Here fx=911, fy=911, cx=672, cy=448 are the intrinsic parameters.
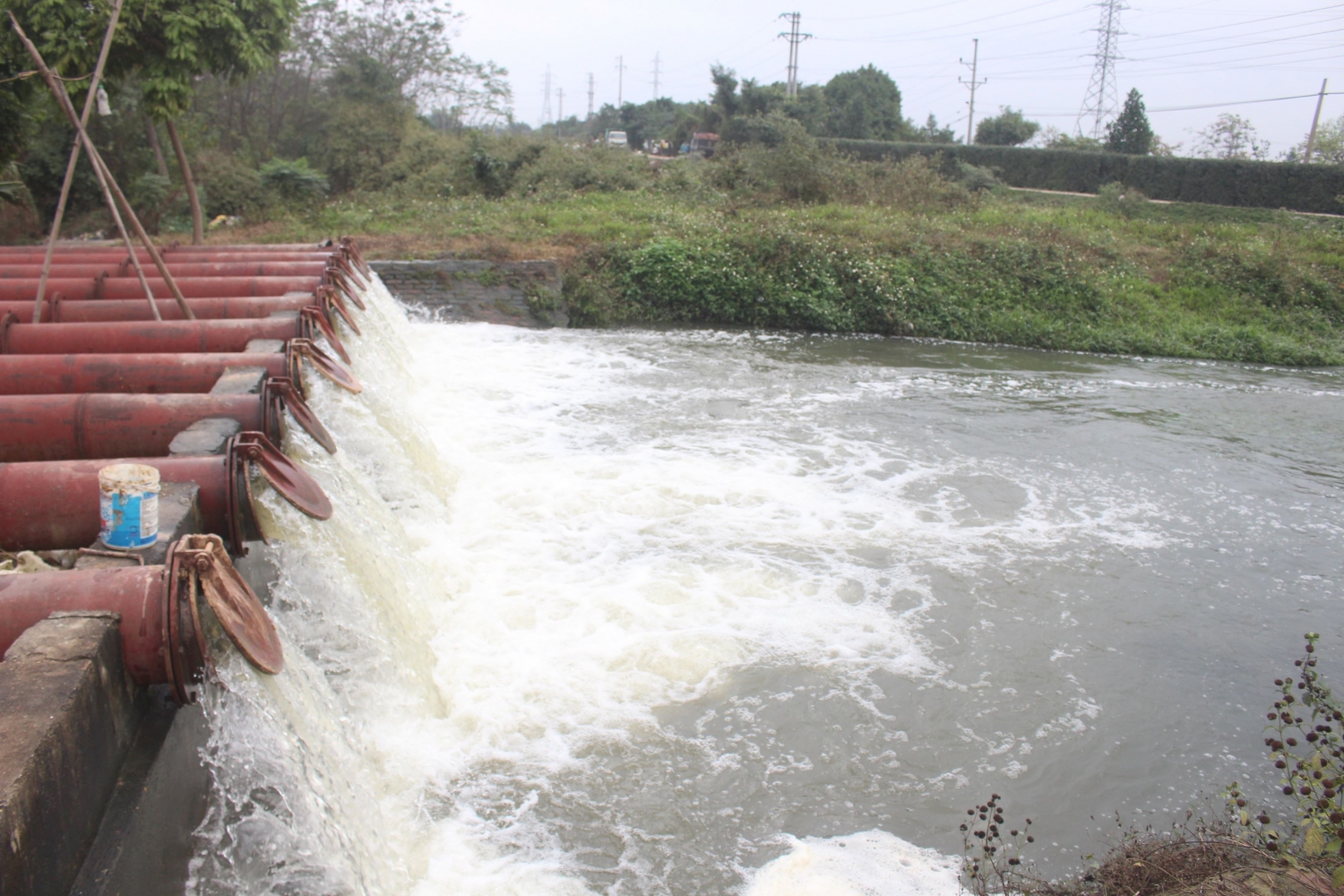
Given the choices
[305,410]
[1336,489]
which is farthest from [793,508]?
[1336,489]

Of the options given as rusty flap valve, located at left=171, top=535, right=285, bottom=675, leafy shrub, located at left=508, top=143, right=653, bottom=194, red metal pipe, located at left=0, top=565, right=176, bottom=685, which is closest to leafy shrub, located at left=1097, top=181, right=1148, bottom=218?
leafy shrub, located at left=508, top=143, right=653, bottom=194

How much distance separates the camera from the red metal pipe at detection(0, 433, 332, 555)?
9.97 feet

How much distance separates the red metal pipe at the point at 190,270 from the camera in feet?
23.3

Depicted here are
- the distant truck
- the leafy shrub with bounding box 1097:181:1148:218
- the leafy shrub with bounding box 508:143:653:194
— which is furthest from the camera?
the distant truck

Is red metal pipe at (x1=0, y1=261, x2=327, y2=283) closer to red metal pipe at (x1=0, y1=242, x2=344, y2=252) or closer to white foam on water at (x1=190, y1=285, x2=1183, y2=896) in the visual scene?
red metal pipe at (x1=0, y1=242, x2=344, y2=252)

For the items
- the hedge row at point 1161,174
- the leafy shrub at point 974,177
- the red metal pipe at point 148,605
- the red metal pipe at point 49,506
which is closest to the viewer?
the red metal pipe at point 148,605

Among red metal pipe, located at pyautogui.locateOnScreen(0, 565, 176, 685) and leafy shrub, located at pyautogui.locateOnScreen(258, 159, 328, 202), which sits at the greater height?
leafy shrub, located at pyautogui.locateOnScreen(258, 159, 328, 202)

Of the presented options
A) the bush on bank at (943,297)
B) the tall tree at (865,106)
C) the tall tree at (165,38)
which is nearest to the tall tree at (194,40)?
the tall tree at (165,38)

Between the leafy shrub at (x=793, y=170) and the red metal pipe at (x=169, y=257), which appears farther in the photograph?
the leafy shrub at (x=793, y=170)

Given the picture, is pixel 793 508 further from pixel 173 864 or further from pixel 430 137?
pixel 430 137

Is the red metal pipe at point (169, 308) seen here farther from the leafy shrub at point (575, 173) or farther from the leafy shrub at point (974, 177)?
the leafy shrub at point (974, 177)

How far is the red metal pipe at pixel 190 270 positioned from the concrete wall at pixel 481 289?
4188mm

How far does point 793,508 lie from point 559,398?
338 centimetres

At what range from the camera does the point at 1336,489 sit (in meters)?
8.12
